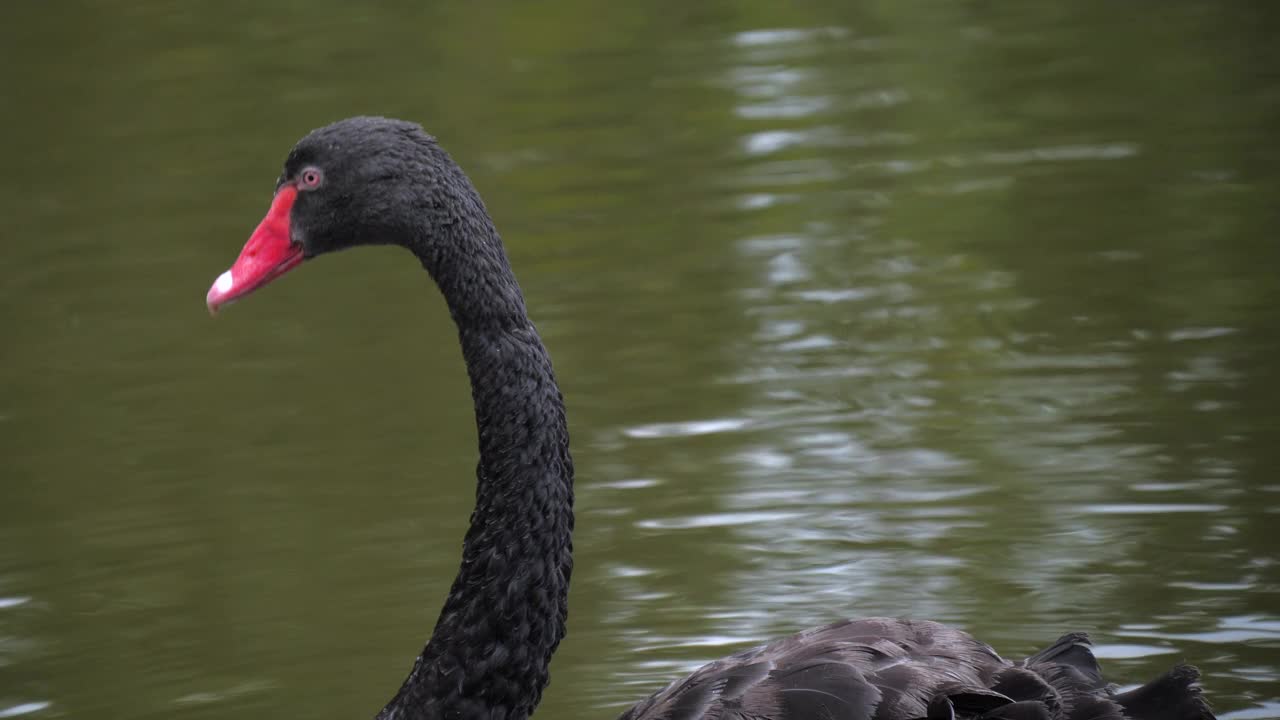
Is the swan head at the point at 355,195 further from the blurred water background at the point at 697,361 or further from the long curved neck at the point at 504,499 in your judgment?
the blurred water background at the point at 697,361

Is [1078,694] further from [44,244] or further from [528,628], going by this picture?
[44,244]

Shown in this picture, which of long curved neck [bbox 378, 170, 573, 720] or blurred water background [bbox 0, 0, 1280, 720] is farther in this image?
blurred water background [bbox 0, 0, 1280, 720]

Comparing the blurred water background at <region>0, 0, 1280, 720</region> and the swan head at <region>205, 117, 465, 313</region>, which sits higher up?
the swan head at <region>205, 117, 465, 313</region>

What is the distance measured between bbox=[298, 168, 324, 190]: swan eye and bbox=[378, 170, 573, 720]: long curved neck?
27 cm

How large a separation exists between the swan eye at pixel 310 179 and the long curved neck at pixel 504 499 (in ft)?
0.88

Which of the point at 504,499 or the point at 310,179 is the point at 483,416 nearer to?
the point at 504,499

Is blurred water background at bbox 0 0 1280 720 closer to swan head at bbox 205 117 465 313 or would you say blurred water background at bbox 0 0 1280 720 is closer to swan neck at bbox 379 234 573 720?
swan neck at bbox 379 234 573 720

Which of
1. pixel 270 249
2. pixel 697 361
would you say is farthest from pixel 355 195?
pixel 697 361

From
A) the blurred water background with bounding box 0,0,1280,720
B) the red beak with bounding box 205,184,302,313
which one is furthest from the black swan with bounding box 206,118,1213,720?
the blurred water background with bounding box 0,0,1280,720

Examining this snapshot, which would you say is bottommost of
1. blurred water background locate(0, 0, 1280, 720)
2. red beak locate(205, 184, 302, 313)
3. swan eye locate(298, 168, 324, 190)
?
blurred water background locate(0, 0, 1280, 720)

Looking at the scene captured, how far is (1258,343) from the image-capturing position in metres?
7.22

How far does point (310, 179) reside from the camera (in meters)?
4.25

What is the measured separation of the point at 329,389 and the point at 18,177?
441 cm

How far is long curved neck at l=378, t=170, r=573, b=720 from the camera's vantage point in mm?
4199
